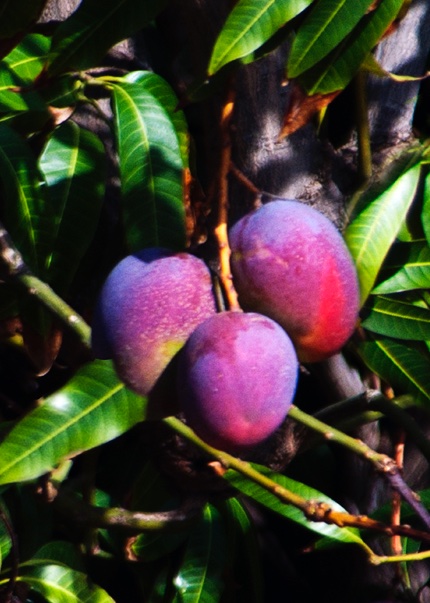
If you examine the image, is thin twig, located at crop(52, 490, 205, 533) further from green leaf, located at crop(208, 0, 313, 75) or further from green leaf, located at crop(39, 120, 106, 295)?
green leaf, located at crop(208, 0, 313, 75)

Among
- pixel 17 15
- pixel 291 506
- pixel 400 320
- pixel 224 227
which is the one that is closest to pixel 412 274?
pixel 400 320

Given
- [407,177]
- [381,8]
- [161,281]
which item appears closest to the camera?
[161,281]

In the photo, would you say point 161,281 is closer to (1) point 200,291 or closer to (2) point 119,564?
(1) point 200,291

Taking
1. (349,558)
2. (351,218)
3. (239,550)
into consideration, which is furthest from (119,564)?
(351,218)

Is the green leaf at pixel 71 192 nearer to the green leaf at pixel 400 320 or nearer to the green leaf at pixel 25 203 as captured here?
the green leaf at pixel 25 203

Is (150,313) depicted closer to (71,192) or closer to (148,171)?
(148,171)

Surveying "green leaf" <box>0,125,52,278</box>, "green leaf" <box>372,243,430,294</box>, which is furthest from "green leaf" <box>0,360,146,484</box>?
"green leaf" <box>372,243,430,294</box>
